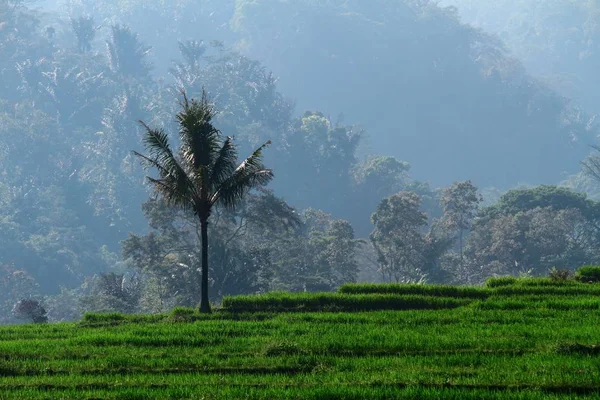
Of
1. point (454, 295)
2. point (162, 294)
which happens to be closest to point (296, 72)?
point (162, 294)

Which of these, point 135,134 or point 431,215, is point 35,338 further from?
point 135,134

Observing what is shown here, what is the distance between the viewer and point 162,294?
56.8m

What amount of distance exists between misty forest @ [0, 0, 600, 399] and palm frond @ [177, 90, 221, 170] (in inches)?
2.5

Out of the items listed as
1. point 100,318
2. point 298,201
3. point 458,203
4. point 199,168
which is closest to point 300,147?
point 298,201

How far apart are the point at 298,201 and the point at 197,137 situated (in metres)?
84.2

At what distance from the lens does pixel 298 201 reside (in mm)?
110812

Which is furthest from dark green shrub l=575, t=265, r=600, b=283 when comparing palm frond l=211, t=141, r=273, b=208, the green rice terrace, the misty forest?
palm frond l=211, t=141, r=273, b=208

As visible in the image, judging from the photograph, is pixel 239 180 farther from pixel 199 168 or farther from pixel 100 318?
pixel 100 318

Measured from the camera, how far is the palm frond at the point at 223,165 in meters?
26.7

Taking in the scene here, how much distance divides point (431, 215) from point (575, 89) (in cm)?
9105

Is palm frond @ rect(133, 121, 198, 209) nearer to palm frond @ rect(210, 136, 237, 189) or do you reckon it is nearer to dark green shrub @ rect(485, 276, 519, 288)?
palm frond @ rect(210, 136, 237, 189)

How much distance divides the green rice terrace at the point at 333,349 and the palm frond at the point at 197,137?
390 centimetres

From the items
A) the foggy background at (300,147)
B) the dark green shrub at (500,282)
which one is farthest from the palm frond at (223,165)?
the foggy background at (300,147)

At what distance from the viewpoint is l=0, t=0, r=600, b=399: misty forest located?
60.0 feet
